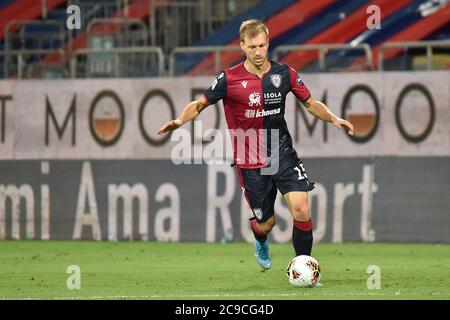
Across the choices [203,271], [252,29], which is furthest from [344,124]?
[203,271]

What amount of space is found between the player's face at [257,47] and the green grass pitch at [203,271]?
7.29 ft

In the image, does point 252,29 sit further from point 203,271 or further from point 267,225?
point 203,271

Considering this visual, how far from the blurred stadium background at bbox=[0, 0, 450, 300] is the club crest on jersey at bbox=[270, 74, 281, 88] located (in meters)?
6.27

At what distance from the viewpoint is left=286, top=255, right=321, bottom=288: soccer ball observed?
1184cm

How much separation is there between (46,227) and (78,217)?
23.0 inches

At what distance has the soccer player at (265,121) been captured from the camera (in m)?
12.4

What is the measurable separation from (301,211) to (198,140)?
23.0 ft

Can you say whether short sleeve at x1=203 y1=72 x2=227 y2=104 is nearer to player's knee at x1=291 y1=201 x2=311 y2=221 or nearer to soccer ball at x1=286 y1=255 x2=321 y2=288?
player's knee at x1=291 y1=201 x2=311 y2=221

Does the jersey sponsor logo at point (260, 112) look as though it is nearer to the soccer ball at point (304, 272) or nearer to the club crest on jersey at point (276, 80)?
the club crest on jersey at point (276, 80)

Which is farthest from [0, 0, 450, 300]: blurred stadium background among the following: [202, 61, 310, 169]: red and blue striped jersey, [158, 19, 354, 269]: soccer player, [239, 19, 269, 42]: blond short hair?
[239, 19, 269, 42]: blond short hair

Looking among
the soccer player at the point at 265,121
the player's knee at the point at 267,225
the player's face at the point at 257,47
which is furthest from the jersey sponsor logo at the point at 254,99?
the player's knee at the point at 267,225

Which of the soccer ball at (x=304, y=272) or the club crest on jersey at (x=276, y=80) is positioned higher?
the club crest on jersey at (x=276, y=80)

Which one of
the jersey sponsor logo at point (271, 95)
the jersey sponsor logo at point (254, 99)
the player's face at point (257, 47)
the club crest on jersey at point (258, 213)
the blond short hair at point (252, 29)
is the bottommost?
the club crest on jersey at point (258, 213)

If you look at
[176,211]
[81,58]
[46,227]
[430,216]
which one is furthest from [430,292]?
[81,58]
